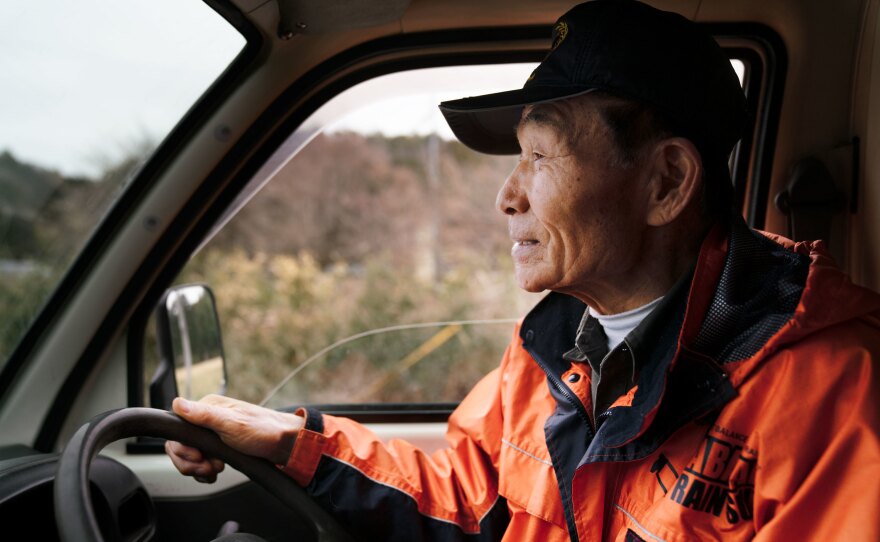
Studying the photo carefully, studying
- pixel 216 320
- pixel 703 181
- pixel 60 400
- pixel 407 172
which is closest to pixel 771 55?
pixel 703 181

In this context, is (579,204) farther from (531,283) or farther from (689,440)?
(689,440)

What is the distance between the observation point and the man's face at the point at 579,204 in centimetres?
157

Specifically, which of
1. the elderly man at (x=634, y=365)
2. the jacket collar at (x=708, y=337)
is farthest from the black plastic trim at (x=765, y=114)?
the jacket collar at (x=708, y=337)

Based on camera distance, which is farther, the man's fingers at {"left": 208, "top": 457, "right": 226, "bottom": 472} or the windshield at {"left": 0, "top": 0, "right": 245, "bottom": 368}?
the windshield at {"left": 0, "top": 0, "right": 245, "bottom": 368}

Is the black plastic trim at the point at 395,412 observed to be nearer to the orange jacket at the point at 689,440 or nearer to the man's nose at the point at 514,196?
the orange jacket at the point at 689,440

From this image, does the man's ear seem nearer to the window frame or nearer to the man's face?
the man's face

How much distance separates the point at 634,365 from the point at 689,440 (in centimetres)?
20

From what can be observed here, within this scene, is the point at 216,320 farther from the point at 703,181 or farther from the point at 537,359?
the point at 703,181

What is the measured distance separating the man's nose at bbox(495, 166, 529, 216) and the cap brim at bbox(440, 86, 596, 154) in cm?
15

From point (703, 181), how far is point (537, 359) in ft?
1.76

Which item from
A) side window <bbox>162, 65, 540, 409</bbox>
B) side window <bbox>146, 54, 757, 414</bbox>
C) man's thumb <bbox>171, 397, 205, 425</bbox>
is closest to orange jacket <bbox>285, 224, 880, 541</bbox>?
man's thumb <bbox>171, 397, 205, 425</bbox>

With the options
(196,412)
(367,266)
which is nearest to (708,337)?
(196,412)

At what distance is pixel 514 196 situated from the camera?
1.67 meters

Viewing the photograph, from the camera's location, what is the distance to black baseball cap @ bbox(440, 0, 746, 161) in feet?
4.92
